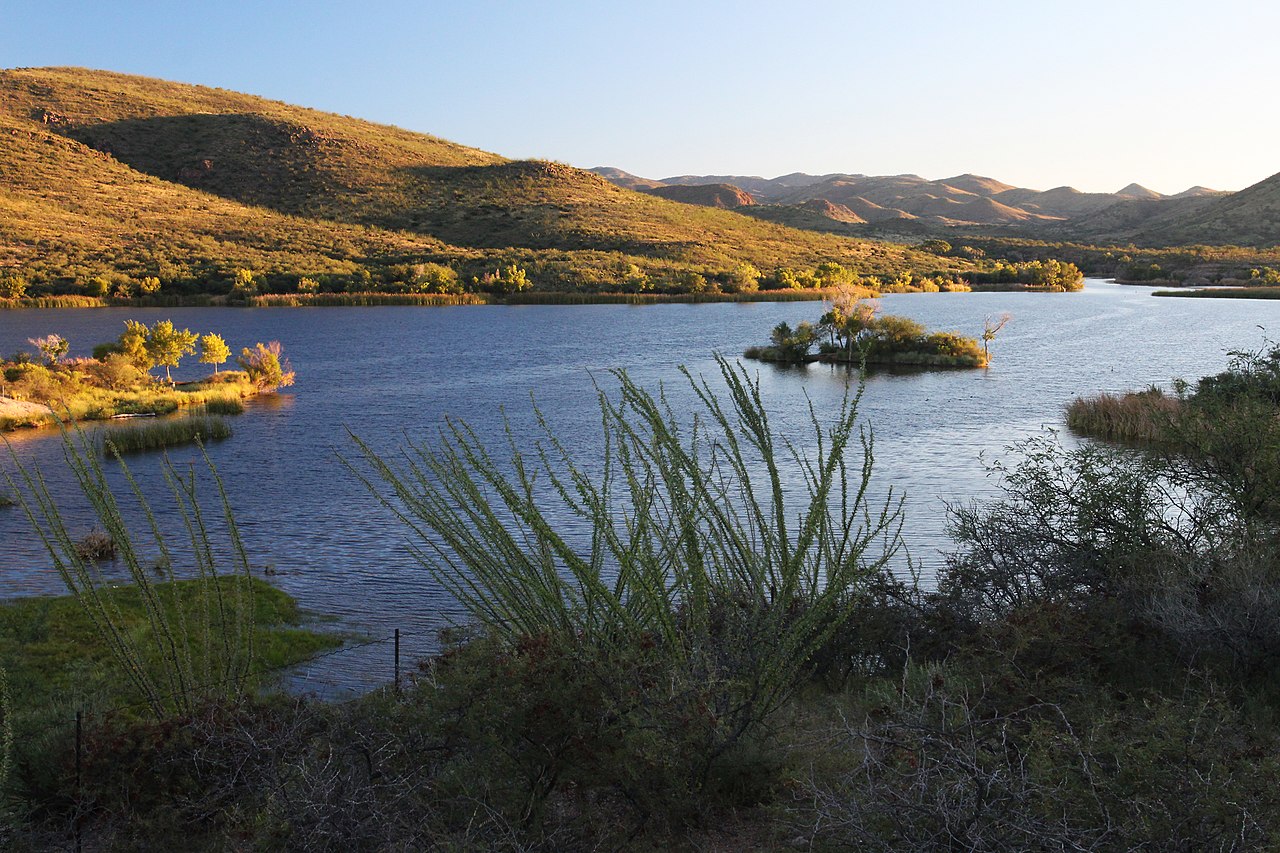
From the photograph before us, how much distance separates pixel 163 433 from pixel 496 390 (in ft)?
45.7

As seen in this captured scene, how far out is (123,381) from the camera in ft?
113

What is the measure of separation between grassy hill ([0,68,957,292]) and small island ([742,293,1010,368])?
135ft

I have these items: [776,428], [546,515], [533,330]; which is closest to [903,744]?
[546,515]

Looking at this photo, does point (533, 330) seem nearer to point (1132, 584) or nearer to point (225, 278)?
point (225, 278)

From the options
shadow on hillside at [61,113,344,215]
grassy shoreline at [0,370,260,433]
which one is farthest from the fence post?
shadow on hillside at [61,113,344,215]

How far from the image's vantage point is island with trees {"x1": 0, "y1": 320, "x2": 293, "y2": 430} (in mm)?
30188

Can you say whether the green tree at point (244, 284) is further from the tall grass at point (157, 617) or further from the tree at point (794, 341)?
the tall grass at point (157, 617)

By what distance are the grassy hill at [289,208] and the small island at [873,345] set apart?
41.0 m

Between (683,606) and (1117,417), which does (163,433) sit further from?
(1117,417)

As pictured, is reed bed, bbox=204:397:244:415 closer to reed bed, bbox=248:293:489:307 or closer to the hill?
reed bed, bbox=248:293:489:307

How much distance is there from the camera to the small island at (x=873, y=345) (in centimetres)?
4891

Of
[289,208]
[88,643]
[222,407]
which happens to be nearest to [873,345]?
[222,407]

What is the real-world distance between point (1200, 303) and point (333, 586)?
84.4 m

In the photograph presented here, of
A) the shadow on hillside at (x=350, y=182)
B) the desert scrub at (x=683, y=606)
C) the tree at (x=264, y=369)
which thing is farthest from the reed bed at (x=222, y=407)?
the shadow on hillside at (x=350, y=182)
